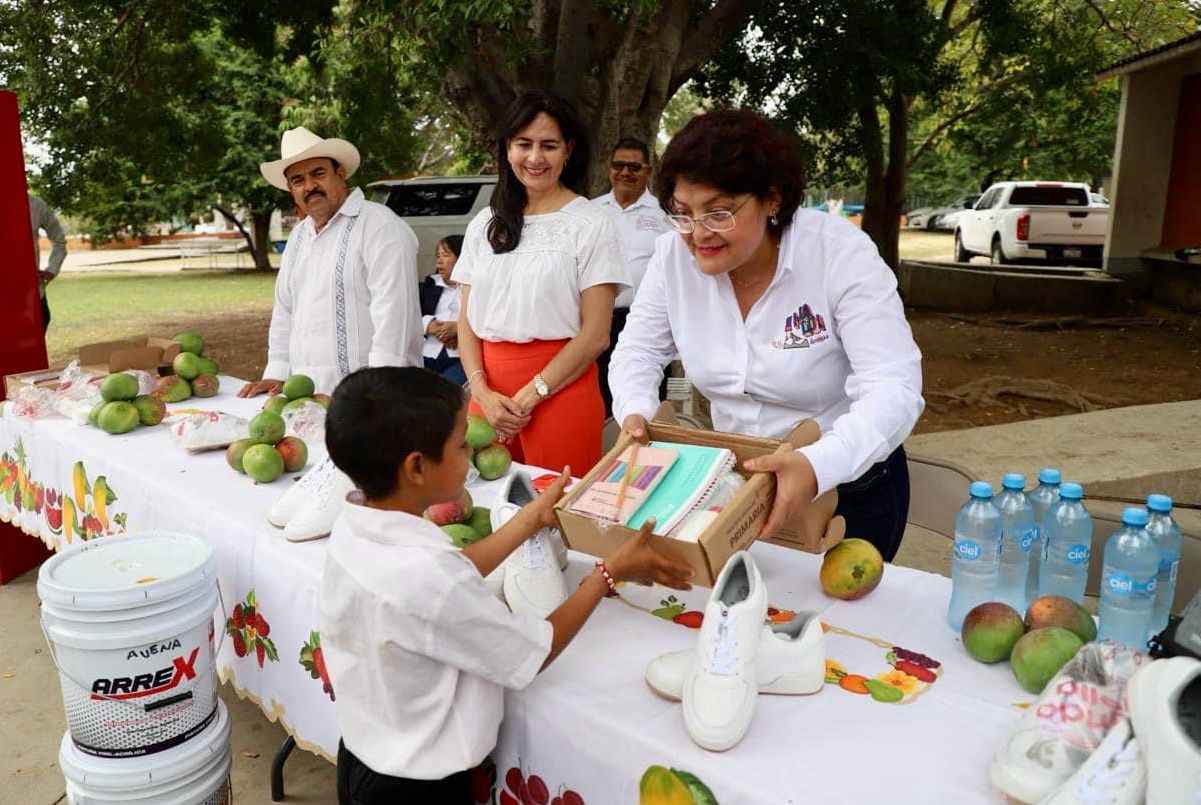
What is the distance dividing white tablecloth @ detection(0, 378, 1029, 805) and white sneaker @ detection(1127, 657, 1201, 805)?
27 centimetres

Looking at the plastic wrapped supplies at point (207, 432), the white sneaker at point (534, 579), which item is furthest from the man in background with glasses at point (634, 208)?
the white sneaker at point (534, 579)

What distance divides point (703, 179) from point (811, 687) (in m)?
1.01

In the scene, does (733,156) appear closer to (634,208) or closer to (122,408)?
(122,408)

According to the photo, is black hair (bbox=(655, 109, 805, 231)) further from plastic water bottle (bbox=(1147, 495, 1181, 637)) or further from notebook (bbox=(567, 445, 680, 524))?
plastic water bottle (bbox=(1147, 495, 1181, 637))

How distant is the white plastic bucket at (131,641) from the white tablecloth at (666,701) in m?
0.16

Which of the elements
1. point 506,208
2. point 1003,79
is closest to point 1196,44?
point 1003,79

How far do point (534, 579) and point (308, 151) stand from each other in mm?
2291

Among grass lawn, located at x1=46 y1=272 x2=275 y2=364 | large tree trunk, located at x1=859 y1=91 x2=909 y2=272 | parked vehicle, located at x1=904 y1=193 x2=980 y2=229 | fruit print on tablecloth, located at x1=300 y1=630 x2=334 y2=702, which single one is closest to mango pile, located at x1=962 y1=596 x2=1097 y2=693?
fruit print on tablecloth, located at x1=300 y1=630 x2=334 y2=702

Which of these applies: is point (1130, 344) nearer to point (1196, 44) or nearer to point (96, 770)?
point (1196, 44)

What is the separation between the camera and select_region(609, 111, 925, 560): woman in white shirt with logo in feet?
6.15

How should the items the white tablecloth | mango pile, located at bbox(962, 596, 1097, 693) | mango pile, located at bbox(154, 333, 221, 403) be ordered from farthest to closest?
mango pile, located at bbox(154, 333, 221, 403) < mango pile, located at bbox(962, 596, 1097, 693) < the white tablecloth

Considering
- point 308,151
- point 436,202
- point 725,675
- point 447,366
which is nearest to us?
point 725,675

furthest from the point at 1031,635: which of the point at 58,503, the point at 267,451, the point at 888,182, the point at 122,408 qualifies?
the point at 888,182

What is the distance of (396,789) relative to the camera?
1613 mm
